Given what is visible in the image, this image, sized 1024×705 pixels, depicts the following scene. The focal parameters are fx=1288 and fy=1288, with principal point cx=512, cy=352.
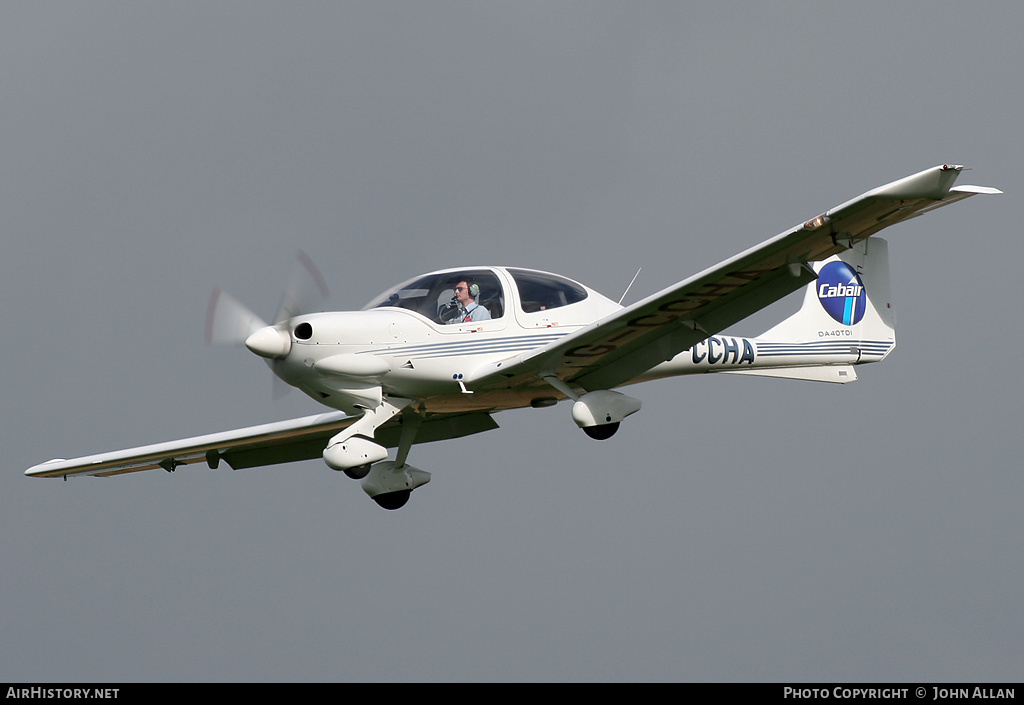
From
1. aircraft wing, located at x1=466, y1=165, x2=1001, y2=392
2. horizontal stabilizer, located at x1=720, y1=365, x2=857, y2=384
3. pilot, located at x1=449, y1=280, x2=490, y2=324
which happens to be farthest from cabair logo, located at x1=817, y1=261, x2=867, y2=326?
pilot, located at x1=449, y1=280, x2=490, y2=324

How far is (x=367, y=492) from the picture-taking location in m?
16.9

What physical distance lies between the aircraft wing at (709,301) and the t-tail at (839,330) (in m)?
3.17

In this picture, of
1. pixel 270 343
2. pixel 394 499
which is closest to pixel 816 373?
pixel 394 499

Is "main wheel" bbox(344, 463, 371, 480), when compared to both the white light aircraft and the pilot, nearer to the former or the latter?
the white light aircraft

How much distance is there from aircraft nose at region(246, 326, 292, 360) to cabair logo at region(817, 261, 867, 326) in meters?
8.12

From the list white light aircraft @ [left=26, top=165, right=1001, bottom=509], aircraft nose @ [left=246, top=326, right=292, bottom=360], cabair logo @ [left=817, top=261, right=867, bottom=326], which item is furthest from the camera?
cabair logo @ [left=817, top=261, right=867, bottom=326]

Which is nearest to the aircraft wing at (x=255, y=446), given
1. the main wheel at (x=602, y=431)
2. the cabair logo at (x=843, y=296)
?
the main wheel at (x=602, y=431)

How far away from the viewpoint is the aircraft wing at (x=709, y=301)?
12086mm

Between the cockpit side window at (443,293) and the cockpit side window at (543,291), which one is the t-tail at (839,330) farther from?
the cockpit side window at (443,293)

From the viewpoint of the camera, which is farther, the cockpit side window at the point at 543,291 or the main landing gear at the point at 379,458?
the cockpit side window at the point at 543,291

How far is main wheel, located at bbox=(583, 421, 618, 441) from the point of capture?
1512 centimetres
